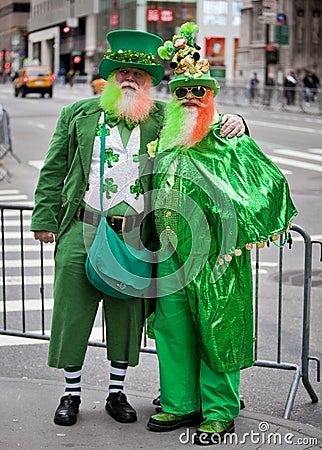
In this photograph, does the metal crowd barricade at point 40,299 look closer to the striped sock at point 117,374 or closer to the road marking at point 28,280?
the road marking at point 28,280

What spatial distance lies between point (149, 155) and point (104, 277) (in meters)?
0.69

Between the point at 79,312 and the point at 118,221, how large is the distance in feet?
1.74

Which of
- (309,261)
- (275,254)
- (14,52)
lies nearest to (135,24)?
(14,52)

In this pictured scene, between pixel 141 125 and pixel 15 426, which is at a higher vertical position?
pixel 141 125

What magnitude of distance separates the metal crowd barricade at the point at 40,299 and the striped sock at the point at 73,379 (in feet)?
3.06

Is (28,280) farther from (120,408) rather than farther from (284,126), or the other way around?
(284,126)

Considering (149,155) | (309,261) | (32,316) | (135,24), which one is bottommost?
(32,316)

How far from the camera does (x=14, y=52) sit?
380ft

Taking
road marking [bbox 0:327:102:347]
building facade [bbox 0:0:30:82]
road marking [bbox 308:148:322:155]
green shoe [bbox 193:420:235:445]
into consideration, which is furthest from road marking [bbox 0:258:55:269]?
building facade [bbox 0:0:30:82]

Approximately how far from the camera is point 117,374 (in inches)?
200

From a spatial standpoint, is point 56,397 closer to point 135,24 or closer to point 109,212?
point 109,212

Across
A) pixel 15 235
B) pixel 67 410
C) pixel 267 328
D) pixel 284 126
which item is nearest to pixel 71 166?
pixel 67 410

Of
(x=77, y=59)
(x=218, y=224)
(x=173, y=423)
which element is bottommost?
(x=173, y=423)

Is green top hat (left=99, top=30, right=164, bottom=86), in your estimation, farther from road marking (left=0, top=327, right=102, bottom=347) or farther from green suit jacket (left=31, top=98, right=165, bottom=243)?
road marking (left=0, top=327, right=102, bottom=347)
